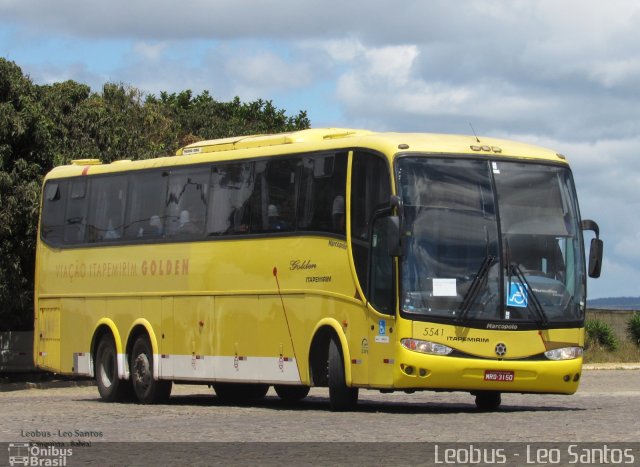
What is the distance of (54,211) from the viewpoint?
27859mm

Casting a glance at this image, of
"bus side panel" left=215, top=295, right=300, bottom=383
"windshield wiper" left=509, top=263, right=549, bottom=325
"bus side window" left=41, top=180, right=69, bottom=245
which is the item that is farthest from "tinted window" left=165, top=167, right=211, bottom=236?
"windshield wiper" left=509, top=263, right=549, bottom=325

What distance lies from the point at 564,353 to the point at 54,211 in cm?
1117

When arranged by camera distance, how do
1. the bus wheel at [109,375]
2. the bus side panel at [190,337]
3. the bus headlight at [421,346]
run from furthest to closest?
the bus wheel at [109,375] → the bus side panel at [190,337] → the bus headlight at [421,346]

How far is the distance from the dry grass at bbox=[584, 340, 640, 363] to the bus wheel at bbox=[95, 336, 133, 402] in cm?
2534

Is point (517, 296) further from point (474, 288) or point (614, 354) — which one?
point (614, 354)

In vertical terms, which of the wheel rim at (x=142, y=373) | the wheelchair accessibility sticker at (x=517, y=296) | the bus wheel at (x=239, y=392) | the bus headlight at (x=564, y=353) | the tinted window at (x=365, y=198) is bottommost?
the bus wheel at (x=239, y=392)

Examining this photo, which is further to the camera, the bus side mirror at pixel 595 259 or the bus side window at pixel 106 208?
the bus side window at pixel 106 208

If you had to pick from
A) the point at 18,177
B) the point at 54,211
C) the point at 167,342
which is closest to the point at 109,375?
the point at 167,342

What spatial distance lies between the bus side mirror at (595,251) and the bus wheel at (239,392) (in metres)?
7.27

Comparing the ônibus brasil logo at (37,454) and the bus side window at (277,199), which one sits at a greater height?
the bus side window at (277,199)

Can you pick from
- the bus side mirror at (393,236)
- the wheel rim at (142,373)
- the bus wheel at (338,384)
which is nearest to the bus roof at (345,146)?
the bus side mirror at (393,236)

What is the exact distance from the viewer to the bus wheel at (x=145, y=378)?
979 inches

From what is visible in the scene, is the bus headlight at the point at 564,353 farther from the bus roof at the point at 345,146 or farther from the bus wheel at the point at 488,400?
the bus roof at the point at 345,146

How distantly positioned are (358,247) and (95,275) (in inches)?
293
